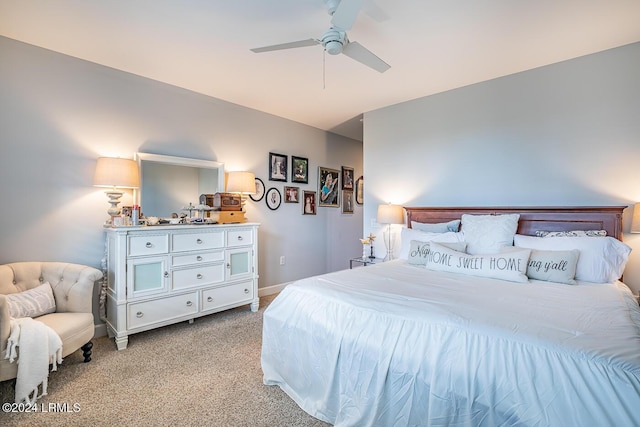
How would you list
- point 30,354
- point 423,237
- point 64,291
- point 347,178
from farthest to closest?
1. point 347,178
2. point 423,237
3. point 64,291
4. point 30,354

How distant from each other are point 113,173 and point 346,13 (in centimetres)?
233

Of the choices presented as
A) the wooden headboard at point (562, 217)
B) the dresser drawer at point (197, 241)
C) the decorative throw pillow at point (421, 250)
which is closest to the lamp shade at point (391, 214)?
the wooden headboard at point (562, 217)

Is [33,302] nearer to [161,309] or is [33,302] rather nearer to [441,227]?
[161,309]

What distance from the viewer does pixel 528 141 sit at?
2863 millimetres

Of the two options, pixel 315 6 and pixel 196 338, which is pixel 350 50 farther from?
pixel 196 338

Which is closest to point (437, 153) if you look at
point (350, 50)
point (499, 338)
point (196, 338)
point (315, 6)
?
point (350, 50)

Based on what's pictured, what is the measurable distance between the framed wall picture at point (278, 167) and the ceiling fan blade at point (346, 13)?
2.53 meters

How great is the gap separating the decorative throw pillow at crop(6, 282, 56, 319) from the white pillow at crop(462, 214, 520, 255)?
3.43 meters

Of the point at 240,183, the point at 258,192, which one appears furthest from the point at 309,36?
the point at 258,192

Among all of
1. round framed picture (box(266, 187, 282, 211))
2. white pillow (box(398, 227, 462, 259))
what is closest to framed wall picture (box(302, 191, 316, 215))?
round framed picture (box(266, 187, 282, 211))

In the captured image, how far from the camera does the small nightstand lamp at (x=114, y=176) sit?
259cm

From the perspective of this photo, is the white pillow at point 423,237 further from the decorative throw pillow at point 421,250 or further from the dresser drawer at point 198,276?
the dresser drawer at point 198,276

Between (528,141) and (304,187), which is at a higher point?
(528,141)

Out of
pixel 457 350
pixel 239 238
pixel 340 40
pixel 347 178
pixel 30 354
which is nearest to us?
pixel 457 350
